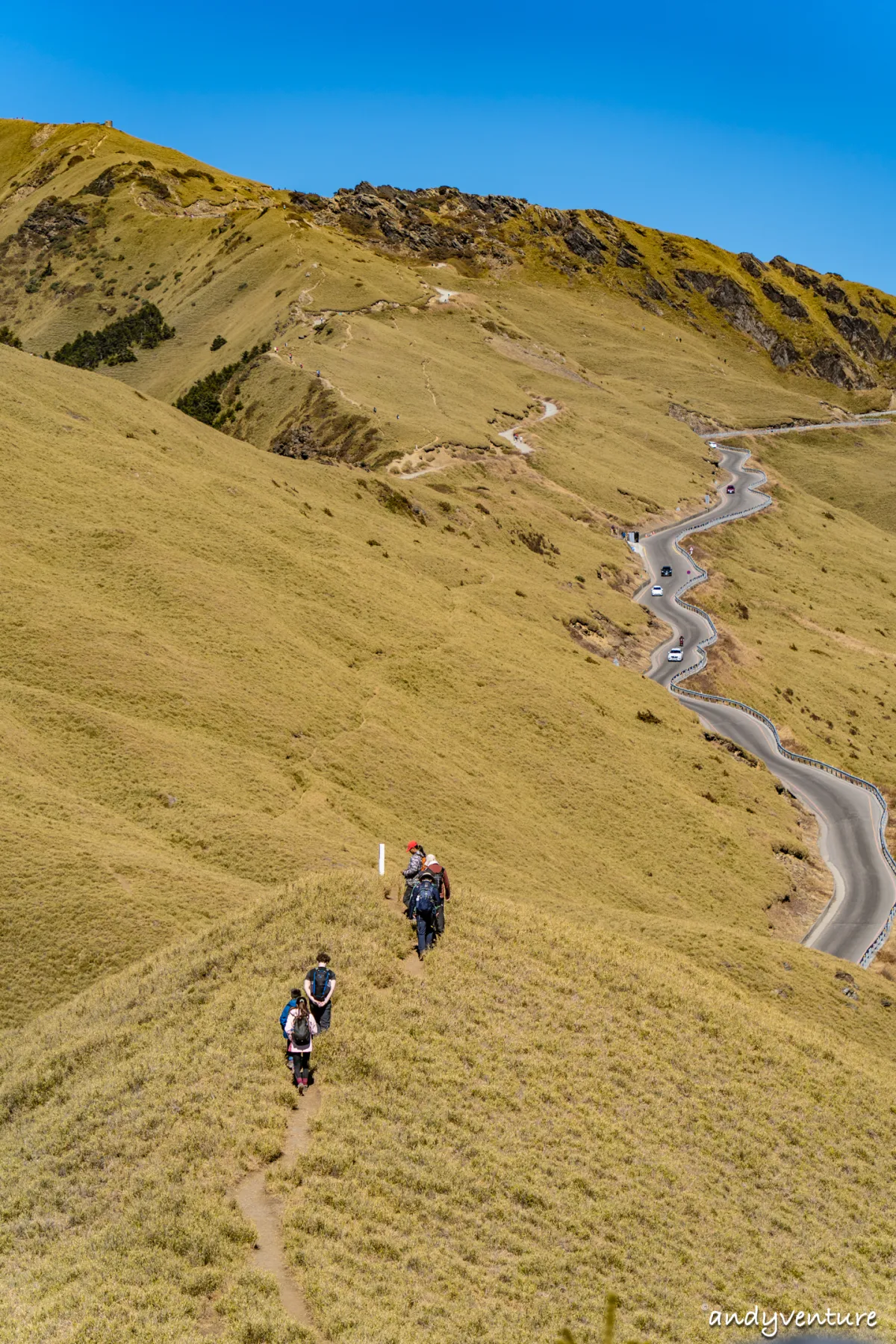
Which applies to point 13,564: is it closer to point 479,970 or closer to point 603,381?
point 479,970

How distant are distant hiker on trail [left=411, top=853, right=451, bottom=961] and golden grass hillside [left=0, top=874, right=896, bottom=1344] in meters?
0.65

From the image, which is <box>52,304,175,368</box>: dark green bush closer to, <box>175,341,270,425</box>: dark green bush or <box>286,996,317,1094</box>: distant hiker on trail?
<box>175,341,270,425</box>: dark green bush

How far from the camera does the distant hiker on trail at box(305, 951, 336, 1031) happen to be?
1867 cm

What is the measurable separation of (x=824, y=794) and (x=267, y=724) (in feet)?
123

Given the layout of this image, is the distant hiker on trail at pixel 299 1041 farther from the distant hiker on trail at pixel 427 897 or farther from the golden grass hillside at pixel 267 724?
the golden grass hillside at pixel 267 724

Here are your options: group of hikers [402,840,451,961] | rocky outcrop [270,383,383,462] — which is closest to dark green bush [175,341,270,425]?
rocky outcrop [270,383,383,462]

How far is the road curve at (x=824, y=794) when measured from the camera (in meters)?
46.9

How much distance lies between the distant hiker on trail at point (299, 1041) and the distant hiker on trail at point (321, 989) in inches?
27.7

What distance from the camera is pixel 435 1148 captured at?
17625mm

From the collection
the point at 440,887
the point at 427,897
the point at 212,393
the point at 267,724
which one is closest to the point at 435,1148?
the point at 427,897

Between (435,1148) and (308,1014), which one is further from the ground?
(308,1014)
